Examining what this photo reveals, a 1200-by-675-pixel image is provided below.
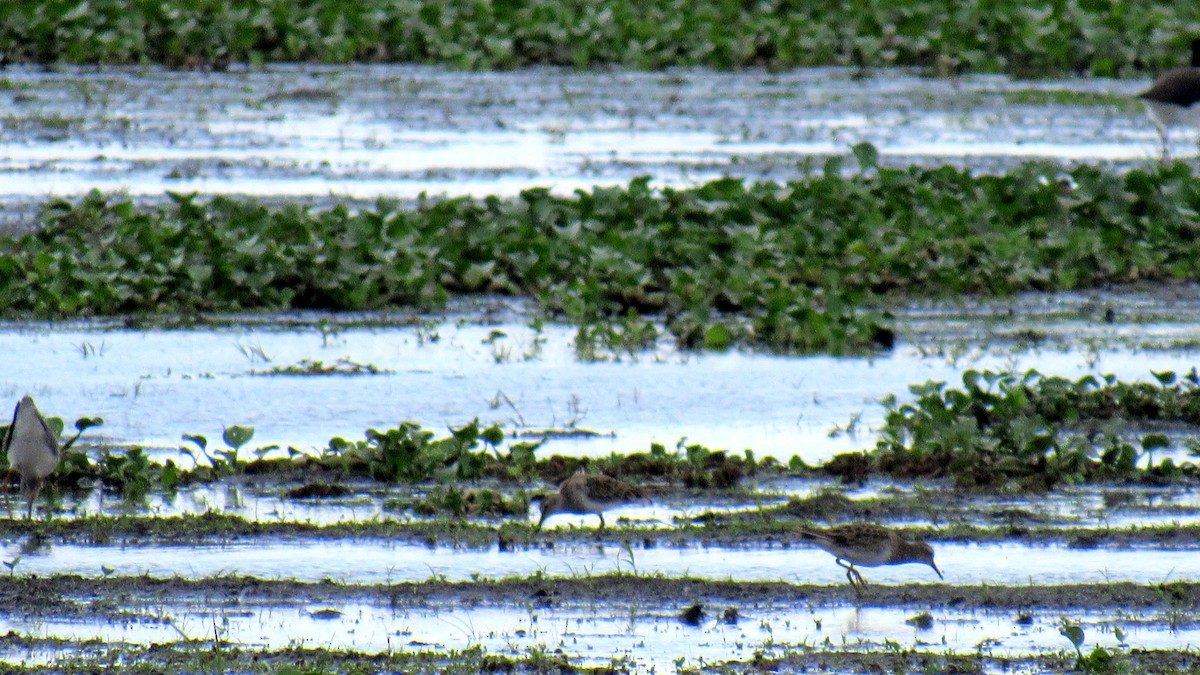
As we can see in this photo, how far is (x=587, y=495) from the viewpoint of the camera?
715cm

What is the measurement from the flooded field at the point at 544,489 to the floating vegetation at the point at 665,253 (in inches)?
9.3

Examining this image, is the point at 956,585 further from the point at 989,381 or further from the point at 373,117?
the point at 373,117

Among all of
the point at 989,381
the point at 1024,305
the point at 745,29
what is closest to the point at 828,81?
the point at 745,29

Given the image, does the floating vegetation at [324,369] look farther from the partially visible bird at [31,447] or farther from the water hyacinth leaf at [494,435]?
the partially visible bird at [31,447]

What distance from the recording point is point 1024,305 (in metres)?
12.2

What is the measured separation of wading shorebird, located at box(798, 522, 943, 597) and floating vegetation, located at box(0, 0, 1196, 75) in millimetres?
17770

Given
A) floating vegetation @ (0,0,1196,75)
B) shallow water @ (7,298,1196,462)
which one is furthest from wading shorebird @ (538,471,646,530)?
floating vegetation @ (0,0,1196,75)

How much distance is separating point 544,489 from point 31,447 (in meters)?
2.01

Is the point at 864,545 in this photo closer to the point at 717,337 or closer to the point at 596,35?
the point at 717,337

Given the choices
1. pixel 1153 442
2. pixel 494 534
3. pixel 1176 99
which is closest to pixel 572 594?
pixel 494 534

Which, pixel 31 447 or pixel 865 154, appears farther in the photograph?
pixel 865 154

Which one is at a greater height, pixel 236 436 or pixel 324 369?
pixel 324 369

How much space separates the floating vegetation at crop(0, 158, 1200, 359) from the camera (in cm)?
1148

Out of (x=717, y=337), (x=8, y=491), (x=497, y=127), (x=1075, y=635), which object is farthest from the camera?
(x=497, y=127)
